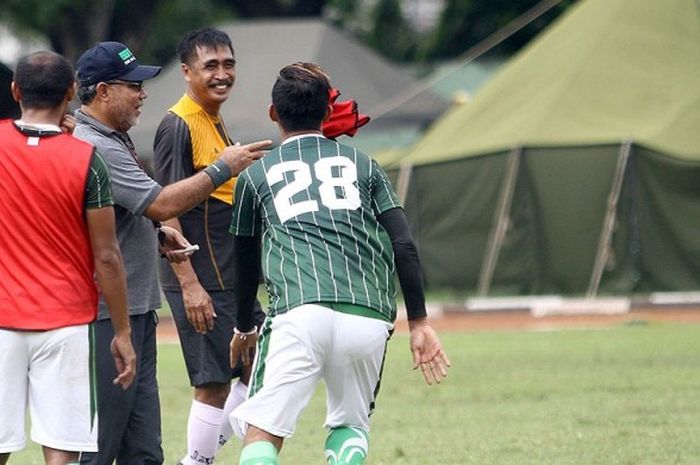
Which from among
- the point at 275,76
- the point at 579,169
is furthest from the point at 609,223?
the point at 275,76

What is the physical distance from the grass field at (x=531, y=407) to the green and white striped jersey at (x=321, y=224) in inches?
128

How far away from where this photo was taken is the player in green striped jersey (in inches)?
293

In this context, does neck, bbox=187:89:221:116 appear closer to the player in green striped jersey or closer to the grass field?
the player in green striped jersey

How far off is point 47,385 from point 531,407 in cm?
701

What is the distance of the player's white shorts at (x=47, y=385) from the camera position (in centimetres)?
716

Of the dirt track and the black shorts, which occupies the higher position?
the black shorts

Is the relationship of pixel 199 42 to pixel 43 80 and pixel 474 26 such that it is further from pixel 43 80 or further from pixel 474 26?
pixel 474 26

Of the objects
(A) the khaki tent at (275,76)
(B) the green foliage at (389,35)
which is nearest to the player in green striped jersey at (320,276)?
(A) the khaki tent at (275,76)

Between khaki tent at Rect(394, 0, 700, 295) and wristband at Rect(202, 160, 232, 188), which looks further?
khaki tent at Rect(394, 0, 700, 295)

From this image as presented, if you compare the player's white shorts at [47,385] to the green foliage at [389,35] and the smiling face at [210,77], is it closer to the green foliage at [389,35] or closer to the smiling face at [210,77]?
the smiling face at [210,77]

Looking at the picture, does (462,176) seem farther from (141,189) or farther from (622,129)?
(141,189)

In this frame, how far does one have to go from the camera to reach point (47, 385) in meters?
7.16

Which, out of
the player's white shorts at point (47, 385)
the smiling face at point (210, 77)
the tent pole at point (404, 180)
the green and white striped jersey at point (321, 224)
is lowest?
the tent pole at point (404, 180)

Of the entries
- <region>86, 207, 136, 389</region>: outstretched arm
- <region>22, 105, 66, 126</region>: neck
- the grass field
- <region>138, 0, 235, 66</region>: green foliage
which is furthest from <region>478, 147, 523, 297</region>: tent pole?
<region>138, 0, 235, 66</region>: green foliage
